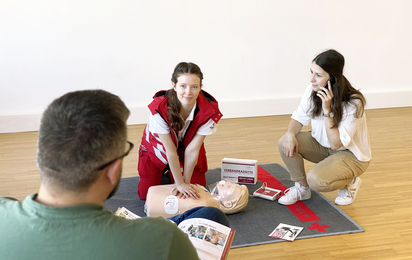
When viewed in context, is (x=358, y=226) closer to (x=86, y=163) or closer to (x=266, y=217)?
(x=266, y=217)

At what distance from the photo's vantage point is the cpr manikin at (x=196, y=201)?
7.39 ft

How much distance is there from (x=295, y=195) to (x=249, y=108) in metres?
2.46

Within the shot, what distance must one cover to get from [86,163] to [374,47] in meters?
5.01

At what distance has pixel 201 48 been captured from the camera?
464 cm

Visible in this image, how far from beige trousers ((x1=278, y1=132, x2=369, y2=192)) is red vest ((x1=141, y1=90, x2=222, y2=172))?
567 mm

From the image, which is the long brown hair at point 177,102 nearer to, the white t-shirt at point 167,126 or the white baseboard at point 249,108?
the white t-shirt at point 167,126

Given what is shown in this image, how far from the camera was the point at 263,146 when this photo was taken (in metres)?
3.71

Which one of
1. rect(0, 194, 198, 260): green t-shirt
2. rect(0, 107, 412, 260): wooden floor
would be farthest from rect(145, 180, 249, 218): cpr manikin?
rect(0, 194, 198, 260): green t-shirt

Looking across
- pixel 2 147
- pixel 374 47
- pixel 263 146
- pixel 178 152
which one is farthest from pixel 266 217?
pixel 374 47

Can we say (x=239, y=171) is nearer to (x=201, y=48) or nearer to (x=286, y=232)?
(x=286, y=232)

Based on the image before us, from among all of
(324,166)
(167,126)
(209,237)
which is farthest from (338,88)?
(209,237)

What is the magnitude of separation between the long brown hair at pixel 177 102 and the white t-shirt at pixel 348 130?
2.46 ft

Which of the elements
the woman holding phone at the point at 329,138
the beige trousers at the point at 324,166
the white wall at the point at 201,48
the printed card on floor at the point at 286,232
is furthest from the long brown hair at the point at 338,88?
the white wall at the point at 201,48

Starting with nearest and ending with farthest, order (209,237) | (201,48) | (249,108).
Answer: (209,237)
(201,48)
(249,108)
